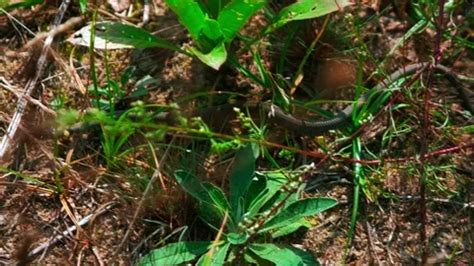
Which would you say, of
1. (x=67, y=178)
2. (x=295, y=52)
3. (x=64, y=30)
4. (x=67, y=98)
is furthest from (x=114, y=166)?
(x=295, y=52)

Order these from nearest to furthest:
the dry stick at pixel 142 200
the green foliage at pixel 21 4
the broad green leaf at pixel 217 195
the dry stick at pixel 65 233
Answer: the dry stick at pixel 142 200, the broad green leaf at pixel 217 195, the dry stick at pixel 65 233, the green foliage at pixel 21 4

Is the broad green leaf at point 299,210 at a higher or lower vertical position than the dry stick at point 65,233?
higher

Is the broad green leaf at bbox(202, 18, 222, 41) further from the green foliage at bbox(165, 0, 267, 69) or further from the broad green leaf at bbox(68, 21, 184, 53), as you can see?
the broad green leaf at bbox(68, 21, 184, 53)

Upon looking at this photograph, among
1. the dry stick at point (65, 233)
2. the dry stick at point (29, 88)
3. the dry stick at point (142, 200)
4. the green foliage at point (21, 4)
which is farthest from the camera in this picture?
the green foliage at point (21, 4)

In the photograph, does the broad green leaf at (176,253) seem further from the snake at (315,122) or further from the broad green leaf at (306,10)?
the broad green leaf at (306,10)

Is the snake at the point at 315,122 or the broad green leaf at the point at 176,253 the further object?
the snake at the point at 315,122

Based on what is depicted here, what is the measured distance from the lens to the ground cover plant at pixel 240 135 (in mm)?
2490

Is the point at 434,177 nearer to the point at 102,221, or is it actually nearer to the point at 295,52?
the point at 295,52

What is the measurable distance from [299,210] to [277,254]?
0.16 m

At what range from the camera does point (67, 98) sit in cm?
289

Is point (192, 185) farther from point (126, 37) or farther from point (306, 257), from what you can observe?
point (126, 37)

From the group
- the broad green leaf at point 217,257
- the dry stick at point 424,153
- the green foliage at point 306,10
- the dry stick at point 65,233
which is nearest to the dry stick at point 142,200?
the dry stick at point 65,233

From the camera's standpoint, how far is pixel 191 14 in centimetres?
264

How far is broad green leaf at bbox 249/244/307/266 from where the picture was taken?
92.3 inches
